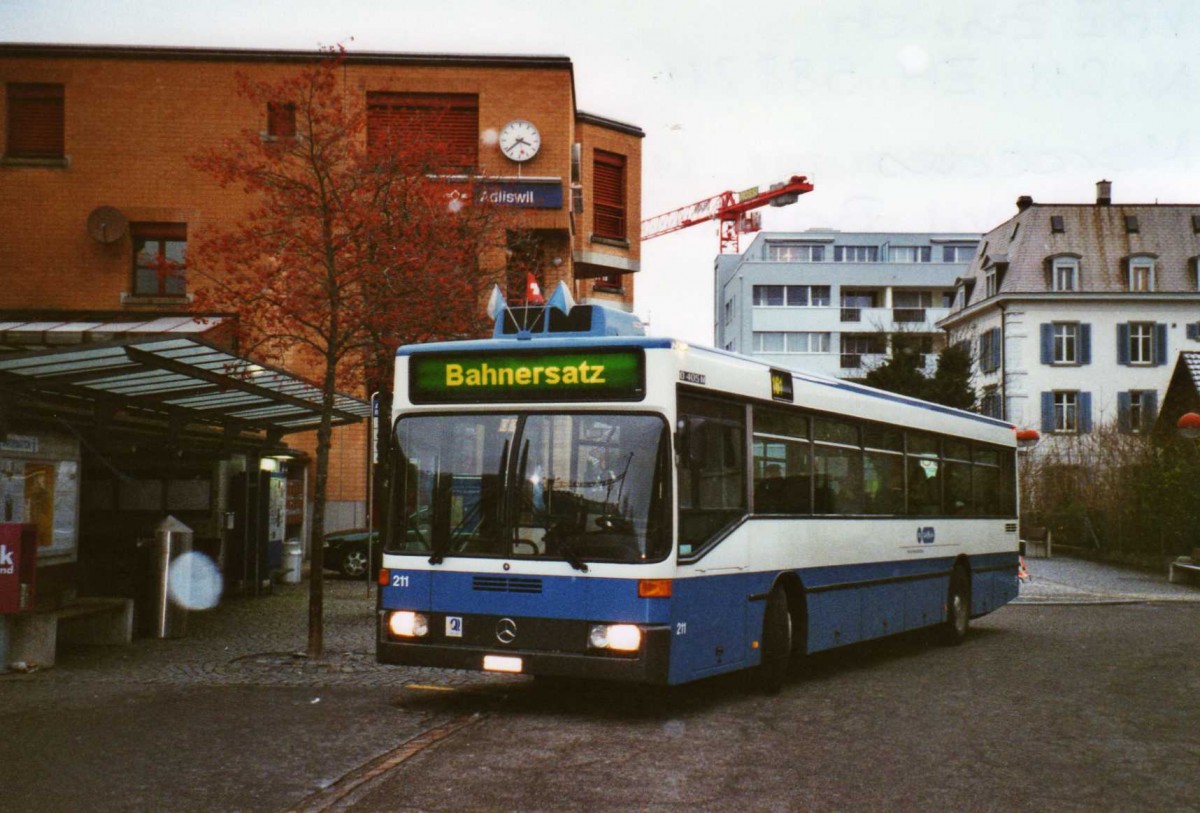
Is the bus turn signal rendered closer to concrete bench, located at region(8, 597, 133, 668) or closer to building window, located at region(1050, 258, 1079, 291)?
concrete bench, located at region(8, 597, 133, 668)

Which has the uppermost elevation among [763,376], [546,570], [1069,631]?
[763,376]

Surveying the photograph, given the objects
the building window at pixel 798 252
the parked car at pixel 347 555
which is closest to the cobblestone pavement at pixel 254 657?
the parked car at pixel 347 555

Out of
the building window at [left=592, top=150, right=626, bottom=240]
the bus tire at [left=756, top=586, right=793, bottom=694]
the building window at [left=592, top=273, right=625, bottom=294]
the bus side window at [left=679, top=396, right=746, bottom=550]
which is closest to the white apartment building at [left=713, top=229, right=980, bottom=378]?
the building window at [left=592, top=273, right=625, bottom=294]

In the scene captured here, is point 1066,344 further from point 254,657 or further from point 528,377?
point 528,377

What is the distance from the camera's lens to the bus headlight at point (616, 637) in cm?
952

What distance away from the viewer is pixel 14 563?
11719 mm

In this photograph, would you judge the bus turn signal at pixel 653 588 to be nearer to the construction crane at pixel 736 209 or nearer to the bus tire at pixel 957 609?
the bus tire at pixel 957 609

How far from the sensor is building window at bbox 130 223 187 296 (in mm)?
32719

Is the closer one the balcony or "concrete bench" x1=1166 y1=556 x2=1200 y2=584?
"concrete bench" x1=1166 y1=556 x2=1200 y2=584

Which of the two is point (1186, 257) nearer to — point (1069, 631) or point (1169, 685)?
point (1069, 631)

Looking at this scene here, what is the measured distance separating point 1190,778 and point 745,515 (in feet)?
12.7

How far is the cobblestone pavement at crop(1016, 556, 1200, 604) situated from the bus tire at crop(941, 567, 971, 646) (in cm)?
769

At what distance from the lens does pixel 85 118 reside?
108ft

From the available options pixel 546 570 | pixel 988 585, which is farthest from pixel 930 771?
pixel 988 585
